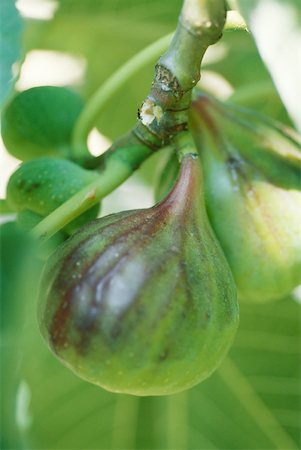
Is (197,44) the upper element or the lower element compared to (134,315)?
upper

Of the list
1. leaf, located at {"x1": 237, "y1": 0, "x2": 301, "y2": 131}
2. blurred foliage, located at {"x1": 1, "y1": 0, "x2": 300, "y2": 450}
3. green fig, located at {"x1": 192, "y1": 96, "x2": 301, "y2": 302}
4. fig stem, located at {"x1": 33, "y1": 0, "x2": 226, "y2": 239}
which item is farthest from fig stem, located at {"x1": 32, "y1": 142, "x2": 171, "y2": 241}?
blurred foliage, located at {"x1": 1, "y1": 0, "x2": 300, "y2": 450}

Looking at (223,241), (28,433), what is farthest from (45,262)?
(28,433)

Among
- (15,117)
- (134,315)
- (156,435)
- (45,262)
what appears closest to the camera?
(134,315)

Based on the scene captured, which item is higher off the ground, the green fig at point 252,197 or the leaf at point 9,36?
the leaf at point 9,36

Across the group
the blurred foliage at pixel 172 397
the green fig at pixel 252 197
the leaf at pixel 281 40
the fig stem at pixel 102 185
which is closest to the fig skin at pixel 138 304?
the fig stem at pixel 102 185

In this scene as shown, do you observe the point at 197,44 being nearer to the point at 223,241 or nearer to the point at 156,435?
the point at 223,241

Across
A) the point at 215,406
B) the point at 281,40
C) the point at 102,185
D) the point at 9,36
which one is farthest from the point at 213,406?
the point at 281,40

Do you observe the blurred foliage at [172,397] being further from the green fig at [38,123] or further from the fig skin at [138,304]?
the fig skin at [138,304]
